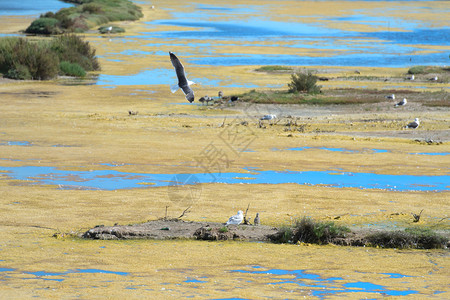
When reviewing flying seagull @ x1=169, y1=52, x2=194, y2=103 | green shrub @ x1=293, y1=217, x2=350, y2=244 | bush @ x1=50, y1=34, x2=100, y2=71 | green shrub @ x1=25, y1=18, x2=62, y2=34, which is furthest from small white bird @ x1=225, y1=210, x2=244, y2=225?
green shrub @ x1=25, y1=18, x2=62, y2=34

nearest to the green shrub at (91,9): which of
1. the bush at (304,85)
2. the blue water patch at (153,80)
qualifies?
the blue water patch at (153,80)

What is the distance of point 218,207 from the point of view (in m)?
14.4

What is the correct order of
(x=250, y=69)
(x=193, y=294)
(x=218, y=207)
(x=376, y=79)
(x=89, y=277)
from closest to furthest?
(x=193, y=294), (x=89, y=277), (x=218, y=207), (x=376, y=79), (x=250, y=69)

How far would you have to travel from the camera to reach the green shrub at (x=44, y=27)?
2435 inches

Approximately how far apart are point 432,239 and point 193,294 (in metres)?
4.68

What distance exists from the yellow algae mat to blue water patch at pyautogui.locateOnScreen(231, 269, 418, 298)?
28 mm

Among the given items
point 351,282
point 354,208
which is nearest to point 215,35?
point 354,208

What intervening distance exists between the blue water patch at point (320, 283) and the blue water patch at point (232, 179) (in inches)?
246

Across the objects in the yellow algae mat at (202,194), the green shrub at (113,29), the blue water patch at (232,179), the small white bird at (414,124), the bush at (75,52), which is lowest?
the blue water patch at (232,179)

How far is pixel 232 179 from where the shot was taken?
17344 mm

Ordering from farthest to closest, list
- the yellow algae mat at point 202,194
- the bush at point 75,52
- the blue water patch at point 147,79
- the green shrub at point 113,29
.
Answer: the green shrub at point 113,29
the bush at point 75,52
the blue water patch at point 147,79
the yellow algae mat at point 202,194

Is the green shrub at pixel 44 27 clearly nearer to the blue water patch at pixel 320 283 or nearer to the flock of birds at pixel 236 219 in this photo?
the flock of birds at pixel 236 219

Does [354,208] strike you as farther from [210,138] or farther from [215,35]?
[215,35]

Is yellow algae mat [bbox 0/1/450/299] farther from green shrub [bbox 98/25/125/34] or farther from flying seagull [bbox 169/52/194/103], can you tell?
green shrub [bbox 98/25/125/34]
